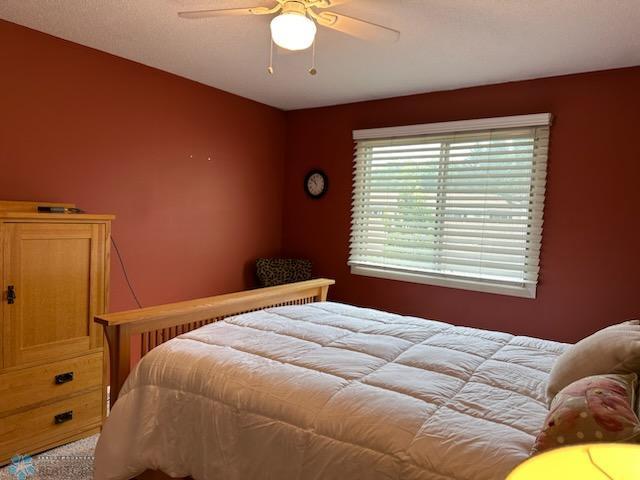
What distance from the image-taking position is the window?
335cm

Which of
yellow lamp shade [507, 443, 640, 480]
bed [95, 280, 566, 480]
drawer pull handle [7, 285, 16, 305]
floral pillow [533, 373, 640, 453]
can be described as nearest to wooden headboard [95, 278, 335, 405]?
bed [95, 280, 566, 480]

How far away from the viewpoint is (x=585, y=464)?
0.60 metres

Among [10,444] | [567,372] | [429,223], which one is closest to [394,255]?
[429,223]

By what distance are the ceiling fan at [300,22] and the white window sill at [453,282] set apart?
2.10m

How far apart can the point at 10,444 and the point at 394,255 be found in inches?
116

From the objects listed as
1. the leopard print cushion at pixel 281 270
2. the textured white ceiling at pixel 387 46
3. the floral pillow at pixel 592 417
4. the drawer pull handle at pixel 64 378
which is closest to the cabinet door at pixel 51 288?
the drawer pull handle at pixel 64 378

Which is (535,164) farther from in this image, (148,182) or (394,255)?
(148,182)

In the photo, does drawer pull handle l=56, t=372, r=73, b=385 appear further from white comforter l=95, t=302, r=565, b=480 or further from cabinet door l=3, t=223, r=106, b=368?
white comforter l=95, t=302, r=565, b=480

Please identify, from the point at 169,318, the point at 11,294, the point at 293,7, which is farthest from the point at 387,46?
the point at 11,294

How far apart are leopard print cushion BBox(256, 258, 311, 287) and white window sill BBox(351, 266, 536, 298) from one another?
18.7 inches

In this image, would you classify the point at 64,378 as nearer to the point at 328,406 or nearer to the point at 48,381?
the point at 48,381

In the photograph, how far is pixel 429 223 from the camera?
379 cm

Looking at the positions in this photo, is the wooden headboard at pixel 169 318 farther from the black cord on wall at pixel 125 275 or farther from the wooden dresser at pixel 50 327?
the black cord on wall at pixel 125 275

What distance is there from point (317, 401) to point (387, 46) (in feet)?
7.18
